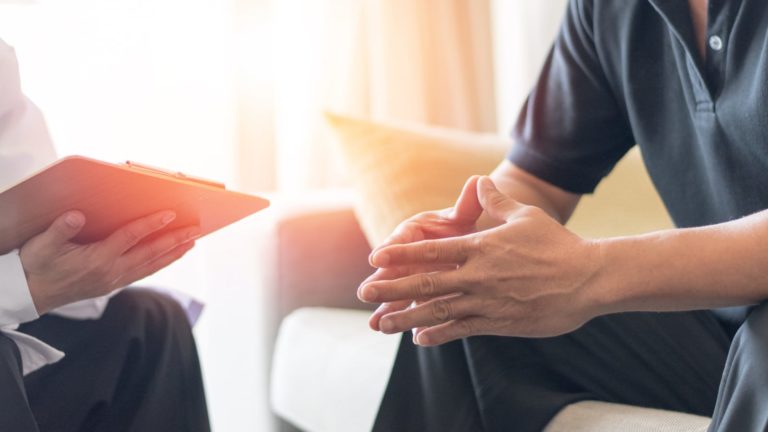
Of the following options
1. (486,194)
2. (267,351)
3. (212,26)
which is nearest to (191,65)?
(212,26)

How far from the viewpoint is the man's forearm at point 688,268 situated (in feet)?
2.68

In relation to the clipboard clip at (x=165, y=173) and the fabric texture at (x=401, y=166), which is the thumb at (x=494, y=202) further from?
the fabric texture at (x=401, y=166)

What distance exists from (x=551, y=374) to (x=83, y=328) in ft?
1.74

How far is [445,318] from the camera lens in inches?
32.2

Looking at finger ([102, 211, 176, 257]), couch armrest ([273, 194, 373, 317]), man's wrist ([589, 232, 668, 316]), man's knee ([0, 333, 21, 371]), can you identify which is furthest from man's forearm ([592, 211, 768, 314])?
couch armrest ([273, 194, 373, 317])

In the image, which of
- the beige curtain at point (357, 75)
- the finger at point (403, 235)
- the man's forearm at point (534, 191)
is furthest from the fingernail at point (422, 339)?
the beige curtain at point (357, 75)

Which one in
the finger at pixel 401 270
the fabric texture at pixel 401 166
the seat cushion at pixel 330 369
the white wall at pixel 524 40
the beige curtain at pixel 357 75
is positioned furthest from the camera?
the white wall at pixel 524 40

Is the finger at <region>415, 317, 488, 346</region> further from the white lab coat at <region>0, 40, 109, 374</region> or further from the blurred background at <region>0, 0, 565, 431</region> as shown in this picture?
the blurred background at <region>0, 0, 565, 431</region>

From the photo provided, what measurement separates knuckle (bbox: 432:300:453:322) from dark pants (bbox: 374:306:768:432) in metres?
0.17

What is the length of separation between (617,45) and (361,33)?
1161 mm

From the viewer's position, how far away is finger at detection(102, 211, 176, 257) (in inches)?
38.4

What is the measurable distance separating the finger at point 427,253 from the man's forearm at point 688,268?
12 cm

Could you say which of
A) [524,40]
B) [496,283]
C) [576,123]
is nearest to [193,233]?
[496,283]

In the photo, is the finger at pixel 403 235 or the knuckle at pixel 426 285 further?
the finger at pixel 403 235
